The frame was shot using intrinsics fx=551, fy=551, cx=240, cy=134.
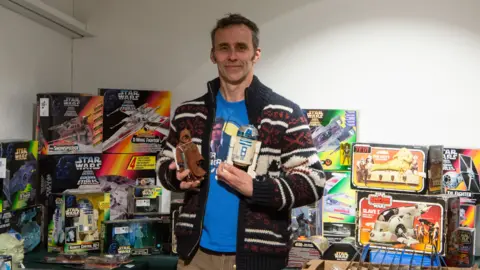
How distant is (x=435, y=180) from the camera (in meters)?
2.73

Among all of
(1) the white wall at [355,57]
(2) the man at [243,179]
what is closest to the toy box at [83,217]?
(1) the white wall at [355,57]

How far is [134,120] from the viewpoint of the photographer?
3.44 metres

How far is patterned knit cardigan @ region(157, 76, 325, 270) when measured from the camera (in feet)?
5.94

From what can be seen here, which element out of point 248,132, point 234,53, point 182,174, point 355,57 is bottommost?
point 182,174

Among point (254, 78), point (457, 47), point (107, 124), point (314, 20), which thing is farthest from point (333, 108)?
point (254, 78)

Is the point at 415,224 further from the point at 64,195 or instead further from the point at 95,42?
the point at 95,42

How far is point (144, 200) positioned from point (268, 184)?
1604mm

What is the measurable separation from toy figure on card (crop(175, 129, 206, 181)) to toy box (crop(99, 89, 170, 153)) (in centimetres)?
160

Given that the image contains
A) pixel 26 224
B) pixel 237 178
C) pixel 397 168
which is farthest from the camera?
pixel 26 224

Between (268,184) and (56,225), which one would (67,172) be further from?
(268,184)

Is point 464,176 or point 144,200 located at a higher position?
point 464,176

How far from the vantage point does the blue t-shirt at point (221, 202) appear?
185 centimetres

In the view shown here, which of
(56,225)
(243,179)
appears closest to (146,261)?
(56,225)

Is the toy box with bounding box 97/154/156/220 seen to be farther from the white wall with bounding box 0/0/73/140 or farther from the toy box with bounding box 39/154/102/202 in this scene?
the white wall with bounding box 0/0/73/140
